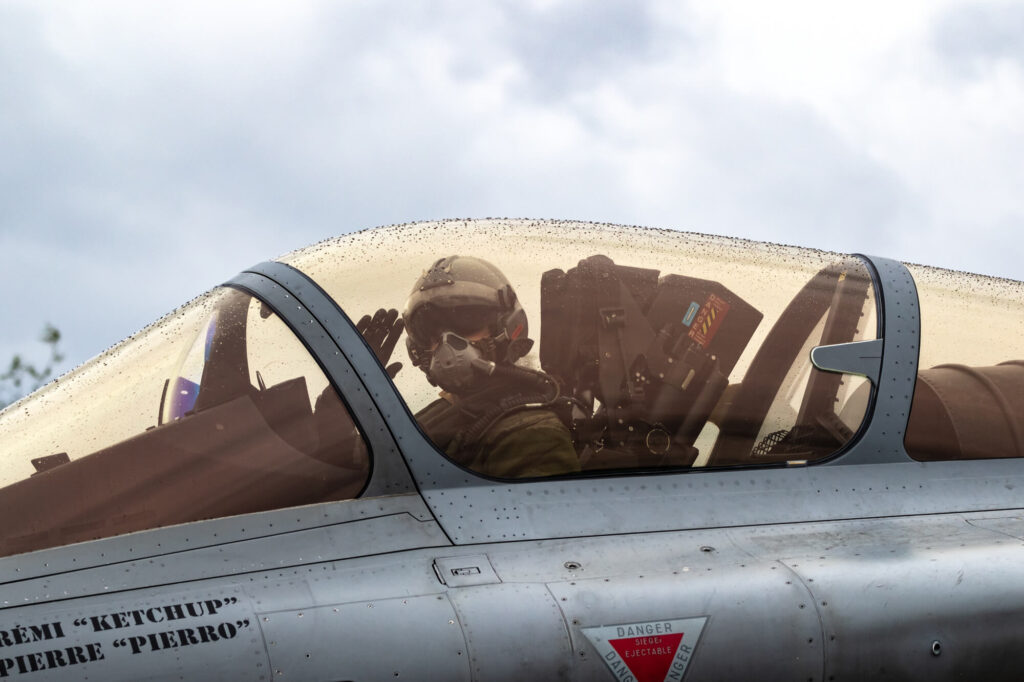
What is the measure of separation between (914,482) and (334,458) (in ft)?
6.51

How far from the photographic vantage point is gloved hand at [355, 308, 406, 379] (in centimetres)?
318

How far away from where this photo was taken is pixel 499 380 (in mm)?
3293

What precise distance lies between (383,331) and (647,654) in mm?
1310

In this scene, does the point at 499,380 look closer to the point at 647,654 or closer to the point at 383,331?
the point at 383,331

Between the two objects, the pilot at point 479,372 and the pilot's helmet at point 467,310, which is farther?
the pilot's helmet at point 467,310

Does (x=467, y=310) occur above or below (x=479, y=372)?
above

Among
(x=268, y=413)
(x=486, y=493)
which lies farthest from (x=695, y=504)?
(x=268, y=413)

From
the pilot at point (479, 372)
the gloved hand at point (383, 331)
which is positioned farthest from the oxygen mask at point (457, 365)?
the gloved hand at point (383, 331)

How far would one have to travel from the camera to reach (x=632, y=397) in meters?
3.35

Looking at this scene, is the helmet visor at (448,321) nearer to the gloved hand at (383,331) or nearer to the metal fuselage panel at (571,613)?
the gloved hand at (383,331)

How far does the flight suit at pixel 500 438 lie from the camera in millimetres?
3150

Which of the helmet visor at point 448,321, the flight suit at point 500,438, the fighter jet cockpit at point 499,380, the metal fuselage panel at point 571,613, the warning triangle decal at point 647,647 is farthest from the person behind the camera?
the helmet visor at point 448,321

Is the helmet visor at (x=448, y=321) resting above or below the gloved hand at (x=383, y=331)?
above

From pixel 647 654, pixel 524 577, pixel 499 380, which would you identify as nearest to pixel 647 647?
pixel 647 654
